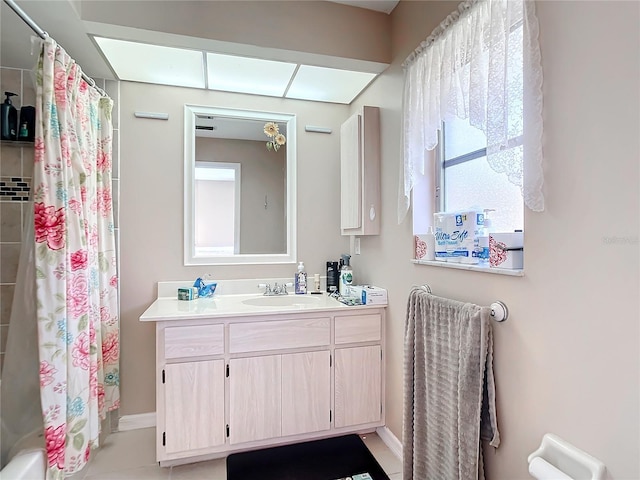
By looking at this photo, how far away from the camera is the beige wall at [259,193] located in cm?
265

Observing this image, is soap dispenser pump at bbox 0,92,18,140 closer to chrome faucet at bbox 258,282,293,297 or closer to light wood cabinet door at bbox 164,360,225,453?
light wood cabinet door at bbox 164,360,225,453

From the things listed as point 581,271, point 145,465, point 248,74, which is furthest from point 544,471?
point 248,74

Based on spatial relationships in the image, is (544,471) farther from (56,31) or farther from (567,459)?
(56,31)

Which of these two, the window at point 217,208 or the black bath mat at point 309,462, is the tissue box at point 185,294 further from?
the black bath mat at point 309,462

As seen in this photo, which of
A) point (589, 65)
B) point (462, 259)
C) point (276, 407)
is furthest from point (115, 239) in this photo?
point (589, 65)

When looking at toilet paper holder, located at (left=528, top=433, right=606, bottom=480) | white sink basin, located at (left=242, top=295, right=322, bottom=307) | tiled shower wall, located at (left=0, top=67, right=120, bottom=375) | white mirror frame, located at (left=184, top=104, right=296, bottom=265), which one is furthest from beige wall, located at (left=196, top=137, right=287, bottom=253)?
toilet paper holder, located at (left=528, top=433, right=606, bottom=480)

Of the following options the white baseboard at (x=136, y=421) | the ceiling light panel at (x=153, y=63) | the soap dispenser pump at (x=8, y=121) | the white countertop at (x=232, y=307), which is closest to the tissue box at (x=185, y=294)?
the white countertop at (x=232, y=307)

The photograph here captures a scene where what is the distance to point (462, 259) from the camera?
1530 millimetres

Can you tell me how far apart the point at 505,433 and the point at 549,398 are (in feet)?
0.91

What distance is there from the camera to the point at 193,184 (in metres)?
2.53

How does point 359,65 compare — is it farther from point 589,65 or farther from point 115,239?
point 115,239

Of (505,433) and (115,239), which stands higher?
(115,239)

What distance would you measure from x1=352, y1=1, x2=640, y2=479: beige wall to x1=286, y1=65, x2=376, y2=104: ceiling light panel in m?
1.40

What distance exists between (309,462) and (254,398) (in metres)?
0.46
